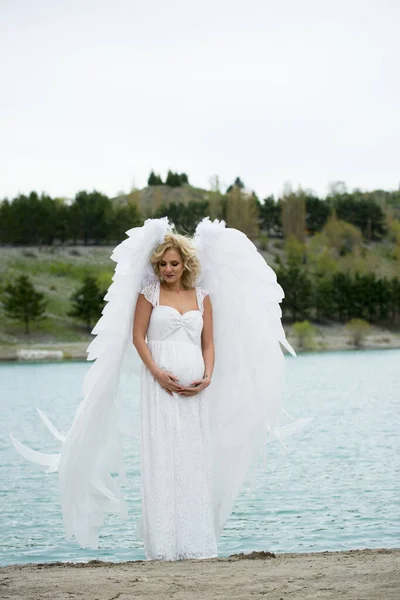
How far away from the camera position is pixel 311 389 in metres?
37.2

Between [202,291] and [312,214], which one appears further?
[312,214]

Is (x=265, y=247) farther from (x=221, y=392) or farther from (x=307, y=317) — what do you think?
(x=221, y=392)

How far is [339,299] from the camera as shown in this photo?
302ft

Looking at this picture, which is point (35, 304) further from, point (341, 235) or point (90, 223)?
point (341, 235)

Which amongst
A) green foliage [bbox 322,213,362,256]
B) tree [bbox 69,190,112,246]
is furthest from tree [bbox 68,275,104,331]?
green foliage [bbox 322,213,362,256]

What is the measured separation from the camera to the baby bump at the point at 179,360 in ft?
22.2

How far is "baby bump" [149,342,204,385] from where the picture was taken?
22.2ft

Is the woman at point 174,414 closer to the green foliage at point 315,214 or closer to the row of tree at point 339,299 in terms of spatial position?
the row of tree at point 339,299

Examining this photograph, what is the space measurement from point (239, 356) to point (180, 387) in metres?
0.76

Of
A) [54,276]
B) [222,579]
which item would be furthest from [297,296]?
[222,579]

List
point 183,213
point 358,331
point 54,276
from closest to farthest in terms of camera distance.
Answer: point 358,331 → point 54,276 → point 183,213

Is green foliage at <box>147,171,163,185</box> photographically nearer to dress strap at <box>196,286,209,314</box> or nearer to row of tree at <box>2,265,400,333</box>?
row of tree at <box>2,265,400,333</box>

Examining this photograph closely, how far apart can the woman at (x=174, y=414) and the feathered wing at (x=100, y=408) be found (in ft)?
0.36

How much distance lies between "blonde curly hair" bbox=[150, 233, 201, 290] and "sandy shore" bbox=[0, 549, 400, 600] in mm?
1842
